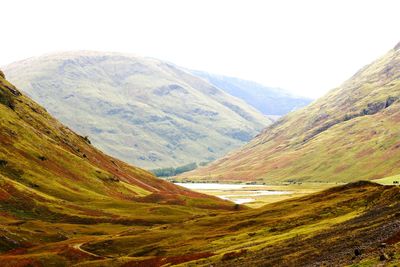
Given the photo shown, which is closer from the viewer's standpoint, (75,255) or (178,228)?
(75,255)

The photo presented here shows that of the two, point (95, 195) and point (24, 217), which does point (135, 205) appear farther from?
point (24, 217)

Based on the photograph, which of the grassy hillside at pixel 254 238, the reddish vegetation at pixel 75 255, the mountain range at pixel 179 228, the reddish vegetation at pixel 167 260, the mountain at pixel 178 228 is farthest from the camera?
the reddish vegetation at pixel 75 255

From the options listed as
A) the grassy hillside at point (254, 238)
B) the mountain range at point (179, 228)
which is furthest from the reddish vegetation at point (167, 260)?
the mountain range at point (179, 228)

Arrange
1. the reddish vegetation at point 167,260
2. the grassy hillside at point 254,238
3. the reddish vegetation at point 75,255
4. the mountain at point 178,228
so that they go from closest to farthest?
the grassy hillside at point 254,238 < the mountain at point 178,228 < the reddish vegetation at point 167,260 < the reddish vegetation at point 75,255

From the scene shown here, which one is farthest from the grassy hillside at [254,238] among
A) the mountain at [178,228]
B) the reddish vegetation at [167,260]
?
the mountain at [178,228]

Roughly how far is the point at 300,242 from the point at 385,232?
44.9ft

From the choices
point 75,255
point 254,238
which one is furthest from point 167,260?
point 75,255

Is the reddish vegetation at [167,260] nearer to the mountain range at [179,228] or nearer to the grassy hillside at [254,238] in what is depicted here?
the grassy hillside at [254,238]

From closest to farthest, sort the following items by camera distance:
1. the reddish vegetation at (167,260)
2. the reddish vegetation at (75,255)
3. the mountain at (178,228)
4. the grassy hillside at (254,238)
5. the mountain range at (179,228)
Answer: the grassy hillside at (254,238)
the mountain range at (179,228)
the mountain at (178,228)
the reddish vegetation at (167,260)
the reddish vegetation at (75,255)

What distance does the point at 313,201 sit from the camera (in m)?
117

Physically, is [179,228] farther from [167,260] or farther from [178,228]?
[167,260]

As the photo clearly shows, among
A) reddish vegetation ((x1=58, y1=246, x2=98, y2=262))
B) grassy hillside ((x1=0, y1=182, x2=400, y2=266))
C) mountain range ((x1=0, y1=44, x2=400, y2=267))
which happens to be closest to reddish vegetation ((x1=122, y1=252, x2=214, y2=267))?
grassy hillside ((x1=0, y1=182, x2=400, y2=266))

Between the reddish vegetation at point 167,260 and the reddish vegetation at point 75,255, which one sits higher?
the reddish vegetation at point 75,255

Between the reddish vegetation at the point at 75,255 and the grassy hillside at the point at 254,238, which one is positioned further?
the reddish vegetation at the point at 75,255
